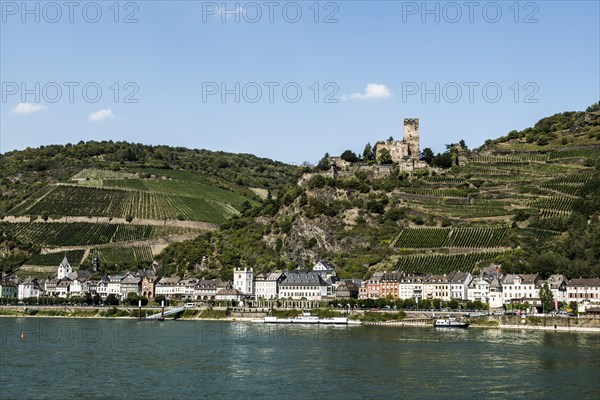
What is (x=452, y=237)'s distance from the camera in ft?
301

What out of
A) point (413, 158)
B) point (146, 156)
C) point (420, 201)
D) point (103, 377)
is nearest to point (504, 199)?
point (420, 201)

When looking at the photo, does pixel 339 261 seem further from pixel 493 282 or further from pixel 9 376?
pixel 9 376

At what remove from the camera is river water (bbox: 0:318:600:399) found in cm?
3762

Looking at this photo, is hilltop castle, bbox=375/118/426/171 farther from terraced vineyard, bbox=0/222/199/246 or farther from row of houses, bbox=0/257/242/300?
row of houses, bbox=0/257/242/300

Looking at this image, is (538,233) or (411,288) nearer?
(411,288)

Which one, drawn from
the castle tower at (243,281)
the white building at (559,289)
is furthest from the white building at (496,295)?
the castle tower at (243,281)

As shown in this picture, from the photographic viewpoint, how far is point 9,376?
4141 cm

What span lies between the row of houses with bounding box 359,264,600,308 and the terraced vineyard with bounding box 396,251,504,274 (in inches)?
62.4

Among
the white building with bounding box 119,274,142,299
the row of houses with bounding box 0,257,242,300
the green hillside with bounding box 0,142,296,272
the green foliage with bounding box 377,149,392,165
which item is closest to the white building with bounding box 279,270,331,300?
the row of houses with bounding box 0,257,242,300

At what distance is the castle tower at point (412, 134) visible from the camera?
395 feet

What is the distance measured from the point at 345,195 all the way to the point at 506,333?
150ft

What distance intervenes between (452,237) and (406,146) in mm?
29930

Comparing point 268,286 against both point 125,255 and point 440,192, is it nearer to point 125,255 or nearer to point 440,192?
point 440,192

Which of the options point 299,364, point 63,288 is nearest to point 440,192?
point 63,288
